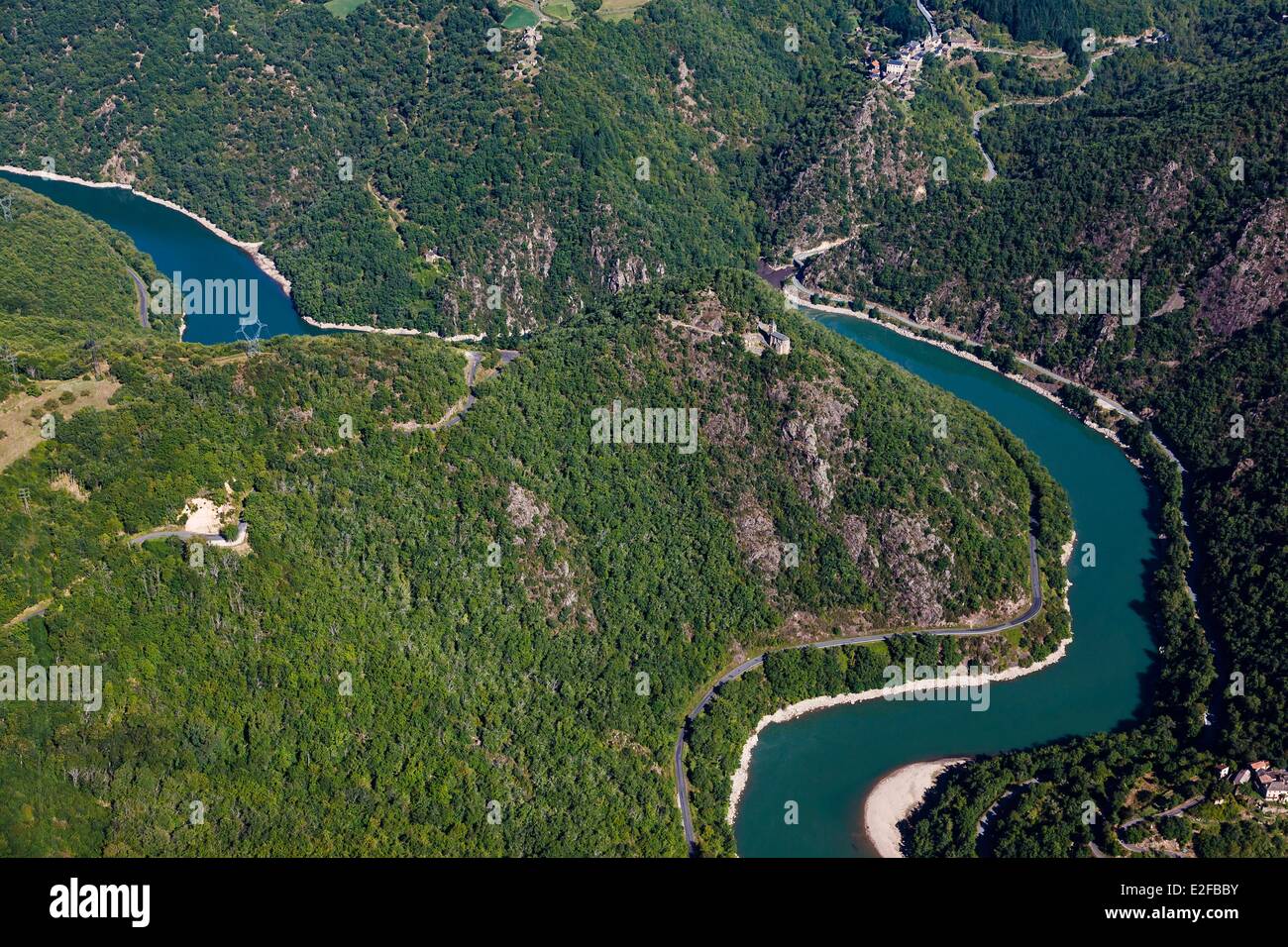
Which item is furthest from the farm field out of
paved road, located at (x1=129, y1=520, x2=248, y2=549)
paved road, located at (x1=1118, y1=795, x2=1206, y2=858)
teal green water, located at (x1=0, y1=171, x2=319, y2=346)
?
paved road, located at (x1=1118, y1=795, x2=1206, y2=858)

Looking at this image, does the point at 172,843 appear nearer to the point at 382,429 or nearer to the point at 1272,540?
the point at 382,429

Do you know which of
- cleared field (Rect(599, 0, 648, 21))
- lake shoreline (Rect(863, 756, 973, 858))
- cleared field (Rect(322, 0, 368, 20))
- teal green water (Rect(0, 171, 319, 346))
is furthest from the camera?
cleared field (Rect(322, 0, 368, 20))

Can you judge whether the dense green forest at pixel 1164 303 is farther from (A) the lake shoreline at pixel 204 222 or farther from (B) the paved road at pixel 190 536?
(A) the lake shoreline at pixel 204 222

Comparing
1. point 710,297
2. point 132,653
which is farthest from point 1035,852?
point 132,653

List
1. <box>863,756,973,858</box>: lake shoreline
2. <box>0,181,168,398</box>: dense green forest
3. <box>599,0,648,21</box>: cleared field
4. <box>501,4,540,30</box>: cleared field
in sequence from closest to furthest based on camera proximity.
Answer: <box>863,756,973,858</box>: lake shoreline
<box>0,181,168,398</box>: dense green forest
<box>501,4,540,30</box>: cleared field
<box>599,0,648,21</box>: cleared field

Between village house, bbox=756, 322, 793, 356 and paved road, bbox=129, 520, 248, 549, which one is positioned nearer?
paved road, bbox=129, 520, 248, 549

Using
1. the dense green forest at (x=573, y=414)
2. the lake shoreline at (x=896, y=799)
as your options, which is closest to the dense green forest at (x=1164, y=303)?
the dense green forest at (x=573, y=414)

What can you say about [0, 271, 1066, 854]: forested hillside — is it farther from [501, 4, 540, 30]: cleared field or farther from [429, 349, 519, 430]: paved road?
[501, 4, 540, 30]: cleared field
